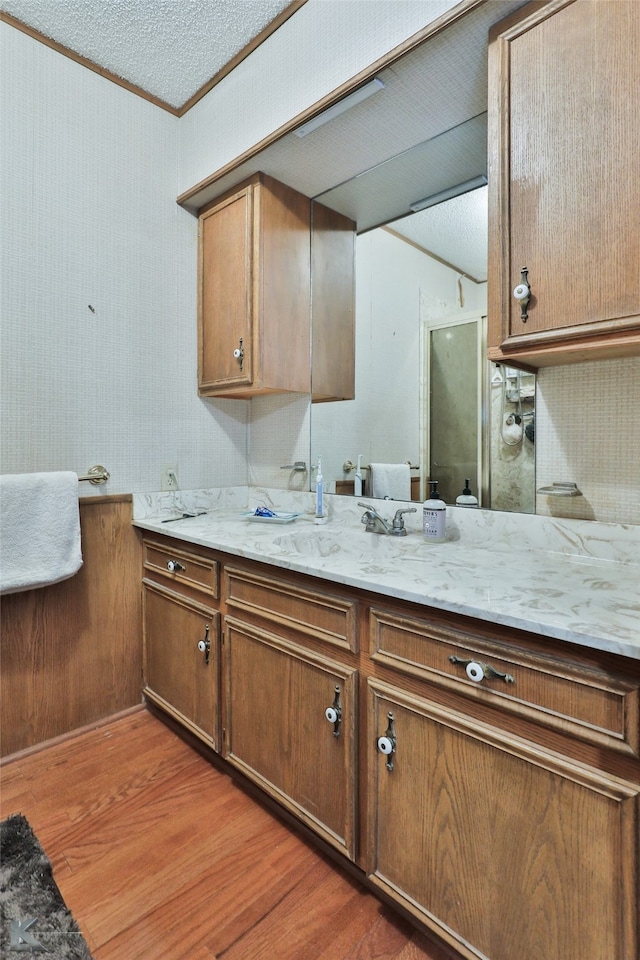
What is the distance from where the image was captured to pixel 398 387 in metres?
1.84

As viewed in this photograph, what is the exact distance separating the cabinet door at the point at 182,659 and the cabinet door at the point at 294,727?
0.35 feet

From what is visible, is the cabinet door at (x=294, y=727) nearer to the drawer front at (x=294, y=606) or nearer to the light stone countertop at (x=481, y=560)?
the drawer front at (x=294, y=606)

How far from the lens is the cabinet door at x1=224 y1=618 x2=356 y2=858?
122cm

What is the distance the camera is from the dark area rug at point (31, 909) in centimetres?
109

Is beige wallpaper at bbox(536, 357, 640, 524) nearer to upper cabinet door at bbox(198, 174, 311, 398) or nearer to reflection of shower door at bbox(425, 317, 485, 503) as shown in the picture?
reflection of shower door at bbox(425, 317, 485, 503)

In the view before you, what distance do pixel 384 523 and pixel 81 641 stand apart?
4.42 ft

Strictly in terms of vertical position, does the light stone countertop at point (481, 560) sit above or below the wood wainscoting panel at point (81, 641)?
above

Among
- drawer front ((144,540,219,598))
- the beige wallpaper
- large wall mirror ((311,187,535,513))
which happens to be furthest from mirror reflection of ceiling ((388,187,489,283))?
drawer front ((144,540,219,598))

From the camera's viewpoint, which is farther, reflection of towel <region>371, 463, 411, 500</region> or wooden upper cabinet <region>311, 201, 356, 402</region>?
wooden upper cabinet <region>311, 201, 356, 402</region>

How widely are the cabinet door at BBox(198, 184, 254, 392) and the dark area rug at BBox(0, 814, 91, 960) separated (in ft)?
5.65

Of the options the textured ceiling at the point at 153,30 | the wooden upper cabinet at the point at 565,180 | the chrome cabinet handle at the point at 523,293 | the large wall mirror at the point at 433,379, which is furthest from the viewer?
the textured ceiling at the point at 153,30

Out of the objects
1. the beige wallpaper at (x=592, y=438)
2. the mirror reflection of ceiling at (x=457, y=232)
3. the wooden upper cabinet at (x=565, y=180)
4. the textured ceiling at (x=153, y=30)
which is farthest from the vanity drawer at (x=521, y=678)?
the textured ceiling at (x=153, y=30)

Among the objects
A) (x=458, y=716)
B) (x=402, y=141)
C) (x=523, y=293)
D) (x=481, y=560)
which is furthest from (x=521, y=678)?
(x=402, y=141)

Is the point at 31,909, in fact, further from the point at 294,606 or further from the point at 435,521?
the point at 435,521
